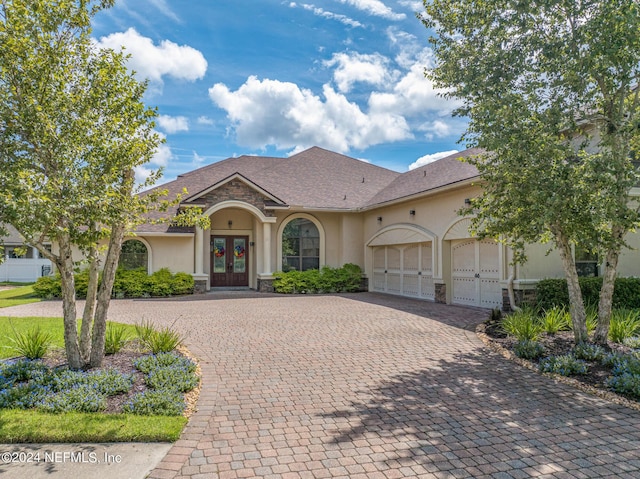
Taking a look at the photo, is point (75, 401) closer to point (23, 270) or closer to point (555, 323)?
point (555, 323)

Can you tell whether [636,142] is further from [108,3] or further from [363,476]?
A: [108,3]

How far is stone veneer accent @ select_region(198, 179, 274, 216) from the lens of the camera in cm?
1823

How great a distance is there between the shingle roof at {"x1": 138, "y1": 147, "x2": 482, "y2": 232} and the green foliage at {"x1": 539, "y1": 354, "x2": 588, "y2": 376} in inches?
377

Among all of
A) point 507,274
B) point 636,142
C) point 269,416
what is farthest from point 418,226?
point 269,416

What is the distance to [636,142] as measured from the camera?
25.3 feet

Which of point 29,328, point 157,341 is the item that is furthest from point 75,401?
point 29,328

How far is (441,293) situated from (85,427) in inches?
493

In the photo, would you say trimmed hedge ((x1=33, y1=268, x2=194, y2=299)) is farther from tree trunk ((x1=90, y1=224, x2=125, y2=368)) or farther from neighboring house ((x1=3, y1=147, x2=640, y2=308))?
tree trunk ((x1=90, y1=224, x2=125, y2=368))

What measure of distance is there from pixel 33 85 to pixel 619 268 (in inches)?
593

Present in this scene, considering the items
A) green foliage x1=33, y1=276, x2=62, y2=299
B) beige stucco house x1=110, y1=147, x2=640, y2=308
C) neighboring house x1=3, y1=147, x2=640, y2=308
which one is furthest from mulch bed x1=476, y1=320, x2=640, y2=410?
green foliage x1=33, y1=276, x2=62, y2=299

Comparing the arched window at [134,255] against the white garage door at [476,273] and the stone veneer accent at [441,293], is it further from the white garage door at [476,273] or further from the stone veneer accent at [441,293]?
the white garage door at [476,273]

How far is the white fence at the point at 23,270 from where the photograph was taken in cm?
2830

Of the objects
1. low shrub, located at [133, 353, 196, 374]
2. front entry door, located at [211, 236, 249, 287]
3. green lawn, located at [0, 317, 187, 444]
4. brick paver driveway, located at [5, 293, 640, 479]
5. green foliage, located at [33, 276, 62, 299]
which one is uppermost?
front entry door, located at [211, 236, 249, 287]

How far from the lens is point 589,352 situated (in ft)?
22.6
